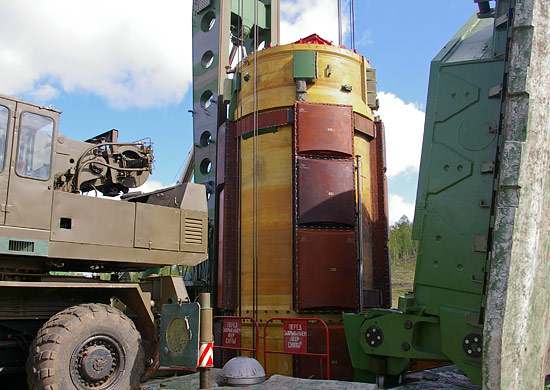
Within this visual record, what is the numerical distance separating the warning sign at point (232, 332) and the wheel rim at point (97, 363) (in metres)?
6.22

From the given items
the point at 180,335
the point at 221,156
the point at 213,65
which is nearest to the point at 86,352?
the point at 180,335

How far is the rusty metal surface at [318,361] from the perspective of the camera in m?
12.8

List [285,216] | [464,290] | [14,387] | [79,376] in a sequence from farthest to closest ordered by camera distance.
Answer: [285,216] < [14,387] < [464,290] < [79,376]

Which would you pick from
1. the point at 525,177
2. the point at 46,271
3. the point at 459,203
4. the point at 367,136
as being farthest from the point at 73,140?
the point at 367,136

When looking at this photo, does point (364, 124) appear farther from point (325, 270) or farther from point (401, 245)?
point (401, 245)

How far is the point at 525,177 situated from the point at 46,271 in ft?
23.7

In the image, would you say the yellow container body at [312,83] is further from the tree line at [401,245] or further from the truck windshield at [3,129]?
the tree line at [401,245]

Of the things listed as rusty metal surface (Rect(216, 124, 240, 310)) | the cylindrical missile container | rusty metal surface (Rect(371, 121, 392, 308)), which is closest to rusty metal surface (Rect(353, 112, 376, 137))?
the cylindrical missile container

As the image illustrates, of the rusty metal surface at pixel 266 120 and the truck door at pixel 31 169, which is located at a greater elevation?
the rusty metal surface at pixel 266 120

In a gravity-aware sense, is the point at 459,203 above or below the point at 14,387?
above

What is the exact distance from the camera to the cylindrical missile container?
→ 1348 centimetres

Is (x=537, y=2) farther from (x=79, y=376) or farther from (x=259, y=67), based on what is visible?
(x=259, y=67)

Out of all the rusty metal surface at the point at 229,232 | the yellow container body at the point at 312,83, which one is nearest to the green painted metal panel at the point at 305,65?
the yellow container body at the point at 312,83

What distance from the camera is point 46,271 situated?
8156mm
